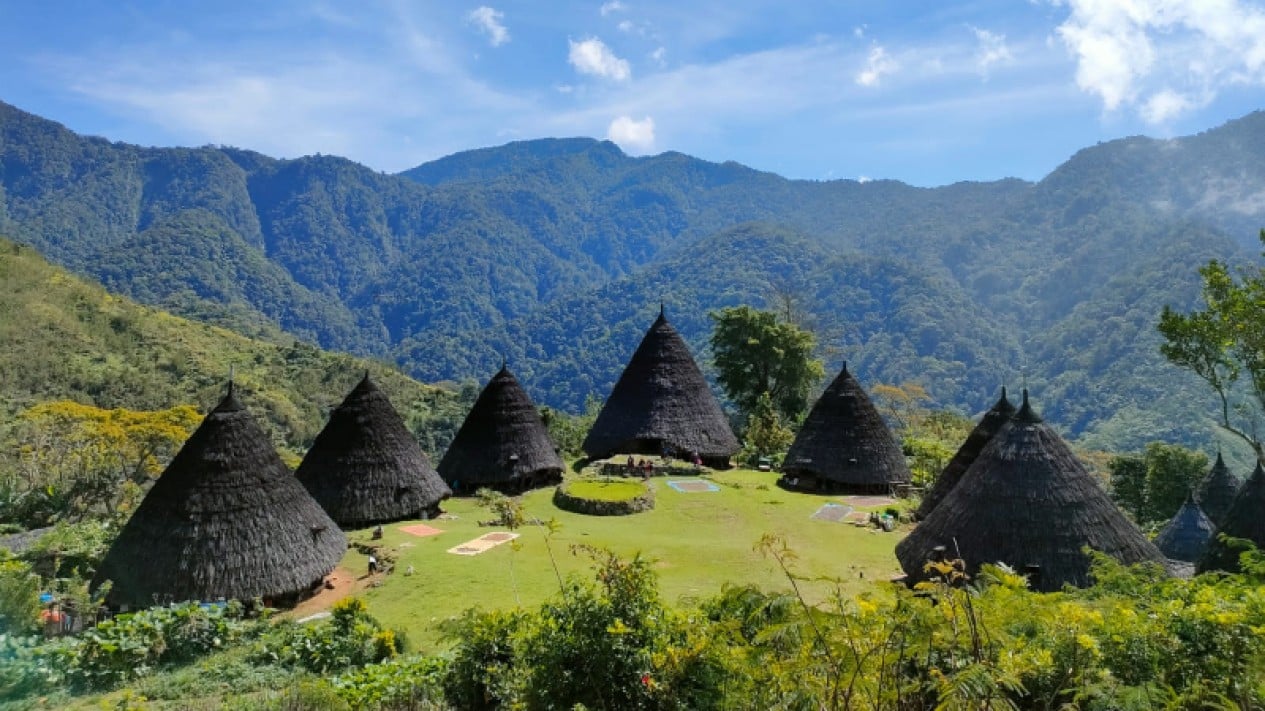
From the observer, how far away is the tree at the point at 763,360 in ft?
117

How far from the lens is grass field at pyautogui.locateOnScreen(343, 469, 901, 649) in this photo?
13.8 metres

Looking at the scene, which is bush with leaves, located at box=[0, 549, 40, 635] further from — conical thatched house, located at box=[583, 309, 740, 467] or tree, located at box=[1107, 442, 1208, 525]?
tree, located at box=[1107, 442, 1208, 525]

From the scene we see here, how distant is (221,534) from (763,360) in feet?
87.4

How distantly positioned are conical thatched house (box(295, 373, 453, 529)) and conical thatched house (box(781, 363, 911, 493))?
1204 centimetres

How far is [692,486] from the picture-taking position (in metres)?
24.4

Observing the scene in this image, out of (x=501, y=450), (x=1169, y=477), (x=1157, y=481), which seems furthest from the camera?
(x=1157, y=481)

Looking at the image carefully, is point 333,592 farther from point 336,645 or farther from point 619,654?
point 619,654

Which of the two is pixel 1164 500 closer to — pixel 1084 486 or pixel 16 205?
pixel 1084 486

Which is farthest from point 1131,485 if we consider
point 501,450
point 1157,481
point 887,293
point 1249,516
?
point 887,293

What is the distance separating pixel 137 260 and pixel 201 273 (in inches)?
399

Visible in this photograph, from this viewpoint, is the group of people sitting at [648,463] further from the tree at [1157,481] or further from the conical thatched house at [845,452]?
the tree at [1157,481]

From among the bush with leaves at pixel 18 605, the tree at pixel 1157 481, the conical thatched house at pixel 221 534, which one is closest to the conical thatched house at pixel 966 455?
the tree at pixel 1157 481

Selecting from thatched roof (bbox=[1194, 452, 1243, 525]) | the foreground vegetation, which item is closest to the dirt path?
the foreground vegetation

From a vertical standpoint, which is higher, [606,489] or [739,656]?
[739,656]
